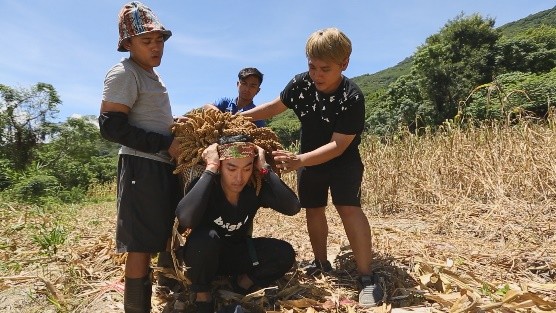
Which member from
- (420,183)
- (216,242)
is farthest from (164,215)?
(420,183)

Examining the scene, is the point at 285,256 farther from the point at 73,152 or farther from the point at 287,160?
the point at 73,152

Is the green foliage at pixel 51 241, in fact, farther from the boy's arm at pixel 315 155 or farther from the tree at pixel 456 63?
the tree at pixel 456 63

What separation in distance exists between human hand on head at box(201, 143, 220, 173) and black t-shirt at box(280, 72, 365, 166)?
0.70 m

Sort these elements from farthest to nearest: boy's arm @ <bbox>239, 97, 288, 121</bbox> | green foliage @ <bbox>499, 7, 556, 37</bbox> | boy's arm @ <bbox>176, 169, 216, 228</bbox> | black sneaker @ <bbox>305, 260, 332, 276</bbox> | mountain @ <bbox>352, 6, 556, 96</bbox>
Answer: green foliage @ <bbox>499, 7, 556, 37</bbox> → mountain @ <bbox>352, 6, 556, 96</bbox> → boy's arm @ <bbox>239, 97, 288, 121</bbox> → black sneaker @ <bbox>305, 260, 332, 276</bbox> → boy's arm @ <bbox>176, 169, 216, 228</bbox>

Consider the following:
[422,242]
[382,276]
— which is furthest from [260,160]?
[422,242]

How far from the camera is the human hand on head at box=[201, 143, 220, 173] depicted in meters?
2.13

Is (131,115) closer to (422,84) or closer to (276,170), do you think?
(276,170)

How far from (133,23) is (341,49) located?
3.57 feet

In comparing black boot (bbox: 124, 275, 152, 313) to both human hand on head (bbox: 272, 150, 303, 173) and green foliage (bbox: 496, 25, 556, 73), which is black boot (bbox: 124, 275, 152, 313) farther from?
green foliage (bbox: 496, 25, 556, 73)

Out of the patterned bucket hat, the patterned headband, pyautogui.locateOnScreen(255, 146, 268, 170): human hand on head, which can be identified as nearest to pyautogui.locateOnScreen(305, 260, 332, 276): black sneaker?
pyautogui.locateOnScreen(255, 146, 268, 170): human hand on head

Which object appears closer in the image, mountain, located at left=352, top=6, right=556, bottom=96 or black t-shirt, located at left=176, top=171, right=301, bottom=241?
black t-shirt, located at left=176, top=171, right=301, bottom=241

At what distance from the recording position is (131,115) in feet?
A: 7.22

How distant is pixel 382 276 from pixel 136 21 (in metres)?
1.98

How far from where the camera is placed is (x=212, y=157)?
7.06 feet
